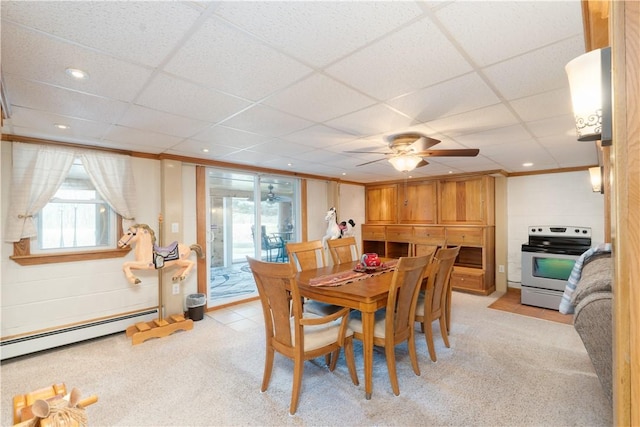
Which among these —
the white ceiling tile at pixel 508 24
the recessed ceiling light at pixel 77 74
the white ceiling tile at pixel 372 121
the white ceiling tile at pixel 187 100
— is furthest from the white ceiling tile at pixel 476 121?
the recessed ceiling light at pixel 77 74

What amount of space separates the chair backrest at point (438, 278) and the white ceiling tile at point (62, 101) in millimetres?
2801

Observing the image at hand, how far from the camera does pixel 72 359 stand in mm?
2795

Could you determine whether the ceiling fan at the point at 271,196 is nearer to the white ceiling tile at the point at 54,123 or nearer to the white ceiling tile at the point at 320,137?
the white ceiling tile at the point at 320,137

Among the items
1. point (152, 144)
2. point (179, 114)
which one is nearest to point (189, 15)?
point (179, 114)

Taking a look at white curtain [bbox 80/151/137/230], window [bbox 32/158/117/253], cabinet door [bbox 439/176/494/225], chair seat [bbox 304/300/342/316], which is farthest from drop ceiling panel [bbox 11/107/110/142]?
cabinet door [bbox 439/176/494/225]

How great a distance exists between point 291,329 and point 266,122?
1668mm

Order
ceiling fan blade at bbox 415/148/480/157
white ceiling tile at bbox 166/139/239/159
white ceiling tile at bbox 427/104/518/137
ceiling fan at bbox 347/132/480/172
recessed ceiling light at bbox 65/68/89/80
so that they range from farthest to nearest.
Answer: white ceiling tile at bbox 166/139/239/159, ceiling fan at bbox 347/132/480/172, ceiling fan blade at bbox 415/148/480/157, white ceiling tile at bbox 427/104/518/137, recessed ceiling light at bbox 65/68/89/80

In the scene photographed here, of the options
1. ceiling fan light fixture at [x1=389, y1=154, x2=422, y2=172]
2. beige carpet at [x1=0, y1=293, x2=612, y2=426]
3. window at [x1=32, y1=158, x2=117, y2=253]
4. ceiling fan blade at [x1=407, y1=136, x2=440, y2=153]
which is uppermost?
ceiling fan blade at [x1=407, y1=136, x2=440, y2=153]

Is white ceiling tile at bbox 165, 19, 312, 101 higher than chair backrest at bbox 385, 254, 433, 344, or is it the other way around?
white ceiling tile at bbox 165, 19, 312, 101

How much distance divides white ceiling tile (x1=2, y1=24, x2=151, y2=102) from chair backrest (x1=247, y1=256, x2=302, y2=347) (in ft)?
4.39

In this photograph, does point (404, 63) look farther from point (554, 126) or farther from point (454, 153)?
point (554, 126)

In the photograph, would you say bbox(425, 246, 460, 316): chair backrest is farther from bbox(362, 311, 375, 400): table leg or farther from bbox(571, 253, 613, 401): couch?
bbox(571, 253, 613, 401): couch

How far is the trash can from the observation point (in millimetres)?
3744

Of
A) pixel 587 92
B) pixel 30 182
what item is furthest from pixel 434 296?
pixel 30 182
